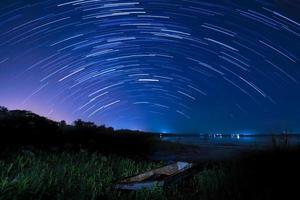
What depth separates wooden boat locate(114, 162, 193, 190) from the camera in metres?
9.34

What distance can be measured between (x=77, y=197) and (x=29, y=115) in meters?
15.7

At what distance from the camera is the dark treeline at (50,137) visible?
16.8m

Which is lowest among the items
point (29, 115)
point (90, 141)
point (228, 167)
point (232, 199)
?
point (232, 199)

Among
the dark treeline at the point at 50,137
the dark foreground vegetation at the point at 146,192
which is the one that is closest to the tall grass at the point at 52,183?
the dark foreground vegetation at the point at 146,192

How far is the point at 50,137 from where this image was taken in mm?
18812

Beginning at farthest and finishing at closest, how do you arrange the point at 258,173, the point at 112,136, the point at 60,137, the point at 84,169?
the point at 112,136 → the point at 60,137 → the point at 84,169 → the point at 258,173

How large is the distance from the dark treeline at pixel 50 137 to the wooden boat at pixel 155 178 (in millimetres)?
5286

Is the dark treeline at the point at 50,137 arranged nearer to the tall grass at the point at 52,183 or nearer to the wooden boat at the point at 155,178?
the tall grass at the point at 52,183

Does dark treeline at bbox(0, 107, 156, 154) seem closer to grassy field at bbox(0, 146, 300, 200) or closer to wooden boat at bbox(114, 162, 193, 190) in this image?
grassy field at bbox(0, 146, 300, 200)

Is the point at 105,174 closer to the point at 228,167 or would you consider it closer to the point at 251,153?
the point at 228,167

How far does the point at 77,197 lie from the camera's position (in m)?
7.45

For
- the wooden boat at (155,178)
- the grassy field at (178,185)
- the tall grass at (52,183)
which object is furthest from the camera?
the wooden boat at (155,178)

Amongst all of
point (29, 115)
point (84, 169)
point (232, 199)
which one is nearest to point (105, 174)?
point (84, 169)

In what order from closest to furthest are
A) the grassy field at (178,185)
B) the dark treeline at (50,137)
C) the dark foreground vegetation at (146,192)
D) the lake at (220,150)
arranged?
the grassy field at (178,185) → the dark foreground vegetation at (146,192) → the lake at (220,150) → the dark treeline at (50,137)
